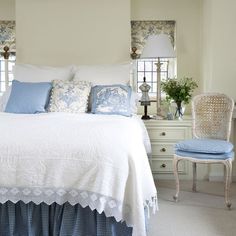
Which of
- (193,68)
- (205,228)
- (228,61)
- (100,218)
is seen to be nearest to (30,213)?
(100,218)

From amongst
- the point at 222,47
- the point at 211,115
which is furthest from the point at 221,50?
the point at 211,115

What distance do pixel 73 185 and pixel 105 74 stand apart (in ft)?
6.48

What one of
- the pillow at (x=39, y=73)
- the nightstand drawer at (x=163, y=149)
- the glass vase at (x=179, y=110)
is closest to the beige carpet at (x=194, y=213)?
the nightstand drawer at (x=163, y=149)

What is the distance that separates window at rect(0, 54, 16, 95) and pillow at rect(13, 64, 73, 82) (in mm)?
635

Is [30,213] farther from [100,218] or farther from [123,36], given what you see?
[123,36]

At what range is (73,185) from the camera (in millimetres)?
2223

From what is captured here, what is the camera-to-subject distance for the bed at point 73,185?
7.15 ft

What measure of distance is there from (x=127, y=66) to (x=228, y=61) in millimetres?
1073

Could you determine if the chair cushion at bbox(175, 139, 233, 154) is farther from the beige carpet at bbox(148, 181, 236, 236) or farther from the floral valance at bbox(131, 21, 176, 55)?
the floral valance at bbox(131, 21, 176, 55)

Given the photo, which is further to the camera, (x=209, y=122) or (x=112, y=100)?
(x=209, y=122)

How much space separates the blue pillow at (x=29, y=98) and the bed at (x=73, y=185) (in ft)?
4.21

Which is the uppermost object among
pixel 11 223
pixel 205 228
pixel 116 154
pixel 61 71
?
pixel 61 71

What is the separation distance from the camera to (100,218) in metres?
2.29

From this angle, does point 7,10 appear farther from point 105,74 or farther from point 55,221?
point 55,221
